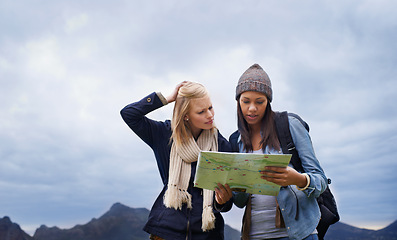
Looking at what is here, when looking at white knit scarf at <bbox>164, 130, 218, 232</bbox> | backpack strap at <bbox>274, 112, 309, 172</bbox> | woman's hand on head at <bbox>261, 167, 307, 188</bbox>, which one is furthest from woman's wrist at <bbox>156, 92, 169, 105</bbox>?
woman's hand on head at <bbox>261, 167, 307, 188</bbox>

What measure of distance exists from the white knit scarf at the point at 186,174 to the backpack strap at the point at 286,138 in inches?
26.4

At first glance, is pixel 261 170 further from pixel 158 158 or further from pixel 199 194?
pixel 158 158

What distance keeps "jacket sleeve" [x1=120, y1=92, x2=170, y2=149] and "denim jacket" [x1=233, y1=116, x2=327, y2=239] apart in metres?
1.32

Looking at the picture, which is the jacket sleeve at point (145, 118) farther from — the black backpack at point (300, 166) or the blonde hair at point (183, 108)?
the black backpack at point (300, 166)

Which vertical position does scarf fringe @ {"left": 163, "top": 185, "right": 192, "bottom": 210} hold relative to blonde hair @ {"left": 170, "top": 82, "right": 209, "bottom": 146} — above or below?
below

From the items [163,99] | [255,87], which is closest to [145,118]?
[163,99]

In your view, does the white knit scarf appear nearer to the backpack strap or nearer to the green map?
the green map

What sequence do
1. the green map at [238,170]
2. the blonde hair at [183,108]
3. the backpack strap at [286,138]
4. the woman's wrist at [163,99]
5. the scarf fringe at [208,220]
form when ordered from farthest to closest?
the woman's wrist at [163,99], the blonde hair at [183,108], the scarf fringe at [208,220], the backpack strap at [286,138], the green map at [238,170]

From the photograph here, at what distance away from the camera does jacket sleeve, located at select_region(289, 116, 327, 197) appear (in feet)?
9.00

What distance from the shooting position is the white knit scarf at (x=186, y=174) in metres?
3.14

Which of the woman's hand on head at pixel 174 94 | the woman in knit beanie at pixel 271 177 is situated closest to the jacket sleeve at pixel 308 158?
the woman in knit beanie at pixel 271 177

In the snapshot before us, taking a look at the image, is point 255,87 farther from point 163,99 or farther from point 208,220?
point 208,220

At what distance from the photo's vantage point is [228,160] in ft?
8.29

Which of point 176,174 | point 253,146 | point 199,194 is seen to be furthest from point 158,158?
point 253,146
